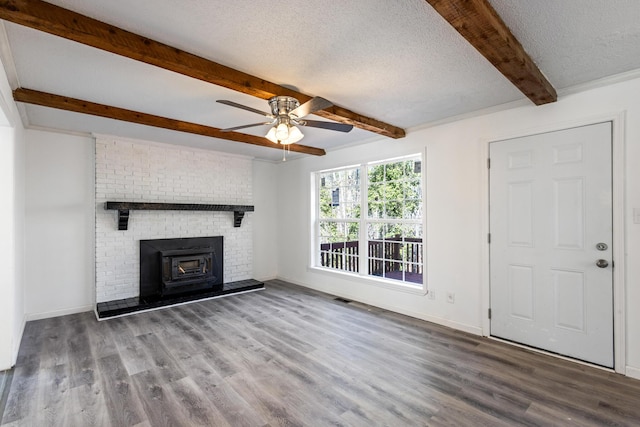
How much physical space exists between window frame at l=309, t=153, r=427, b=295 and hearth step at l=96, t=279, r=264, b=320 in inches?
49.8

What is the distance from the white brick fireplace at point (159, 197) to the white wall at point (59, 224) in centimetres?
17

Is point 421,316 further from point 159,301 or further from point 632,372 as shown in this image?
point 159,301

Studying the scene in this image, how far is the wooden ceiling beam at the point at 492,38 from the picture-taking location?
153 centimetres

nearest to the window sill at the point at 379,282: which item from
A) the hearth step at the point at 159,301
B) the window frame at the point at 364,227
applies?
the window frame at the point at 364,227

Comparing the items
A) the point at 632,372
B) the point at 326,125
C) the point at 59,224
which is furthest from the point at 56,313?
the point at 632,372

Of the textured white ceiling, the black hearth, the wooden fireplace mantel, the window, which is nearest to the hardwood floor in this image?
the black hearth

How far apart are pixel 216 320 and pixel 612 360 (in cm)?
403

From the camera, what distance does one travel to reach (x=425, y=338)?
3.32m

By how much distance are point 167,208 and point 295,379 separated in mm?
3348

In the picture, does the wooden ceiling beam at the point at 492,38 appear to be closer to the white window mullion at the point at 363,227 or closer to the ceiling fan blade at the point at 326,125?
the ceiling fan blade at the point at 326,125

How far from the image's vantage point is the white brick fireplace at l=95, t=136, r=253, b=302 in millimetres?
4406

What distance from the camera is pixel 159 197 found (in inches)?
192

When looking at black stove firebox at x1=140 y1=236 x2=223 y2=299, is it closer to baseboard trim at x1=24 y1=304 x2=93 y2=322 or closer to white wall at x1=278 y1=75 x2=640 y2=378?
baseboard trim at x1=24 y1=304 x2=93 y2=322

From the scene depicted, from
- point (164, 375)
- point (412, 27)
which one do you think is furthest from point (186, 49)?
point (164, 375)
